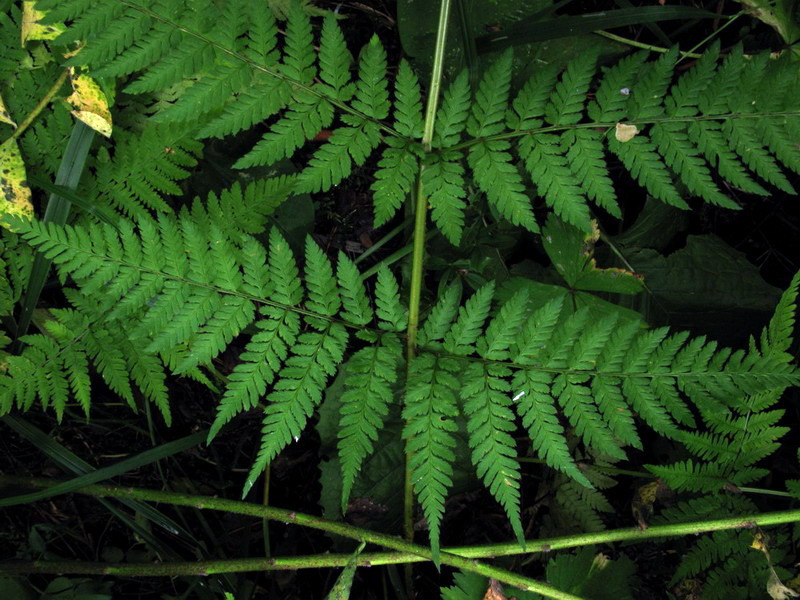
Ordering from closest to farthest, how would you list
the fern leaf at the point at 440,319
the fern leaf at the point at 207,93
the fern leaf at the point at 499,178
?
the fern leaf at the point at 207,93
the fern leaf at the point at 499,178
the fern leaf at the point at 440,319

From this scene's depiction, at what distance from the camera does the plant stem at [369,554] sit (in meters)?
2.48

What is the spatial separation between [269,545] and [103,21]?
2.34 meters

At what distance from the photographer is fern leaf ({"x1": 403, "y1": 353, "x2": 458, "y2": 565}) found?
6.74ft

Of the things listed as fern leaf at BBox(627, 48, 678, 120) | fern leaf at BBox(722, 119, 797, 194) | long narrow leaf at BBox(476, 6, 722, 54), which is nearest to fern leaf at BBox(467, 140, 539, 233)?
fern leaf at BBox(627, 48, 678, 120)

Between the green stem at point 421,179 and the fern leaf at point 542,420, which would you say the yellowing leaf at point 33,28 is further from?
the fern leaf at point 542,420

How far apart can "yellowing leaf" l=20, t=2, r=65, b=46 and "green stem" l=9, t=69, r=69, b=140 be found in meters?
0.15

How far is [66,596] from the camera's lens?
2.88m

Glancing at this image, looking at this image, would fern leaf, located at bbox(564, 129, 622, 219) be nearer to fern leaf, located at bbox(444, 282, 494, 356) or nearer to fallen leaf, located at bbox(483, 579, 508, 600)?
fern leaf, located at bbox(444, 282, 494, 356)

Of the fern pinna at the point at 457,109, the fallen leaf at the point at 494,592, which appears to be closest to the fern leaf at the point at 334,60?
the fern pinna at the point at 457,109

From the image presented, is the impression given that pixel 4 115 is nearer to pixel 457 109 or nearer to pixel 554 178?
pixel 457 109

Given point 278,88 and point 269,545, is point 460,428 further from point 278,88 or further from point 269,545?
point 278,88

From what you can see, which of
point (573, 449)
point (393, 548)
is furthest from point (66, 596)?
point (573, 449)

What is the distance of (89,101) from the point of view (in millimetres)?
2553

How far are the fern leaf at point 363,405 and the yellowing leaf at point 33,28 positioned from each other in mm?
1773
